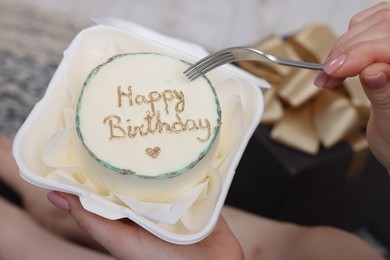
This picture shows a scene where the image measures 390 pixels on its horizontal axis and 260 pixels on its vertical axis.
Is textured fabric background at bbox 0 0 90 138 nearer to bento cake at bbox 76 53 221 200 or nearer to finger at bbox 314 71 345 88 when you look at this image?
bento cake at bbox 76 53 221 200

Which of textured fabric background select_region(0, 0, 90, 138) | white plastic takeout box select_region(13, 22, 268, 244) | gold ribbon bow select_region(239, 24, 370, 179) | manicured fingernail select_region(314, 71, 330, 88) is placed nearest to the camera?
white plastic takeout box select_region(13, 22, 268, 244)

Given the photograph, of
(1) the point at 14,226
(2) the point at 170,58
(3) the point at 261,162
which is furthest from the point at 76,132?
(3) the point at 261,162

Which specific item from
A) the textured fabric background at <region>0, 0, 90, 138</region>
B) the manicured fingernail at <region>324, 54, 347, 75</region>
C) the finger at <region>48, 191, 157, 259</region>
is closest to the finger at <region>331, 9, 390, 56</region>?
the manicured fingernail at <region>324, 54, 347, 75</region>

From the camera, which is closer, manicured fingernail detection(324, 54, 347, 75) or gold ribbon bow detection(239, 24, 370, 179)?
manicured fingernail detection(324, 54, 347, 75)

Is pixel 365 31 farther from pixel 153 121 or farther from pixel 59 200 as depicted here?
pixel 59 200

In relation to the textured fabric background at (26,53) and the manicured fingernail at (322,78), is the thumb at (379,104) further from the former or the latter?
the textured fabric background at (26,53)

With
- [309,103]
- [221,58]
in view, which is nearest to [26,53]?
[309,103]
